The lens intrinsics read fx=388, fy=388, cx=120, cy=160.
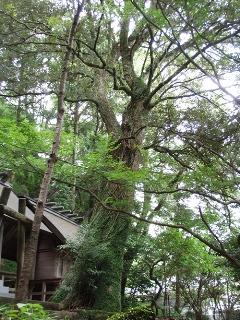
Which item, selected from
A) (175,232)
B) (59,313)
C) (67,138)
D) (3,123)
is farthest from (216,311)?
(3,123)

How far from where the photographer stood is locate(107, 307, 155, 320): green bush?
630 cm

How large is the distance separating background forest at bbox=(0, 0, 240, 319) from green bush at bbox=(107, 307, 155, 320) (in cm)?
147

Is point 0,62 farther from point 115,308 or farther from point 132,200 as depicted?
point 115,308

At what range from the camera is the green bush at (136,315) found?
20.7ft

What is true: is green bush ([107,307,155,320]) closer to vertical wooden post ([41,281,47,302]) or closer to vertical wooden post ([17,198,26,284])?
vertical wooden post ([17,198,26,284])

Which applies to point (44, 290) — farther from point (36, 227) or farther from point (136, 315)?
point (36, 227)

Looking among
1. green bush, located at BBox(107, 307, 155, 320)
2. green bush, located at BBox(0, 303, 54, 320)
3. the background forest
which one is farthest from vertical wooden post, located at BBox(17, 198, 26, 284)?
green bush, located at BBox(0, 303, 54, 320)

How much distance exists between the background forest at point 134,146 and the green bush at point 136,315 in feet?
4.83

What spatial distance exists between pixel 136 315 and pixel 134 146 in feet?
15.9

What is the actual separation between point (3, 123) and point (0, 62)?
7148mm

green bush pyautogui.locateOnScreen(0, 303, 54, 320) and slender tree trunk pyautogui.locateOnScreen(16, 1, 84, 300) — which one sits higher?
slender tree trunk pyautogui.locateOnScreen(16, 1, 84, 300)

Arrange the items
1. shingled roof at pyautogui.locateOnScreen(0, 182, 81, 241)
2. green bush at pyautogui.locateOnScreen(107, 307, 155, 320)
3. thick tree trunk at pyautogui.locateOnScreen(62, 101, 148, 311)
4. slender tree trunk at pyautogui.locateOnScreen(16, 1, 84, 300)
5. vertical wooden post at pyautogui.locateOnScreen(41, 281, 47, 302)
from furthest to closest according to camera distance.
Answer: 1. vertical wooden post at pyautogui.locateOnScreen(41, 281, 47, 302)
2. shingled roof at pyautogui.locateOnScreen(0, 182, 81, 241)
3. thick tree trunk at pyautogui.locateOnScreen(62, 101, 148, 311)
4. green bush at pyautogui.locateOnScreen(107, 307, 155, 320)
5. slender tree trunk at pyautogui.locateOnScreen(16, 1, 84, 300)

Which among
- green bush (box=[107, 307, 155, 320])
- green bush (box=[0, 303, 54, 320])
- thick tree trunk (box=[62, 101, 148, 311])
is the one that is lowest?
green bush (box=[107, 307, 155, 320])

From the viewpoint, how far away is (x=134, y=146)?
10266 mm
